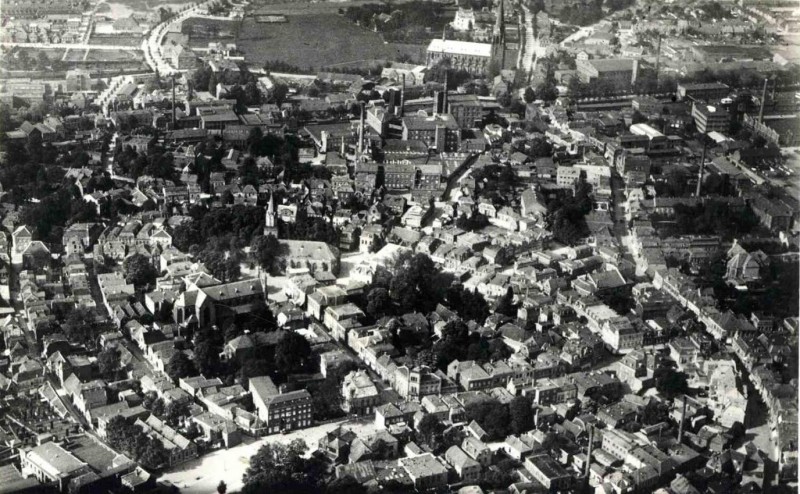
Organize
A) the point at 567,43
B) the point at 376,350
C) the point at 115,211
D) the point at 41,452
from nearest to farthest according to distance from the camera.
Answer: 1. the point at 41,452
2. the point at 376,350
3. the point at 115,211
4. the point at 567,43

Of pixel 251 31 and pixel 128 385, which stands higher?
pixel 251 31

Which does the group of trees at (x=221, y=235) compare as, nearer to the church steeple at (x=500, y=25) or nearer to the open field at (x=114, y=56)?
the open field at (x=114, y=56)

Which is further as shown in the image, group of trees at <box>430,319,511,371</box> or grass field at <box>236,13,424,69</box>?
grass field at <box>236,13,424,69</box>

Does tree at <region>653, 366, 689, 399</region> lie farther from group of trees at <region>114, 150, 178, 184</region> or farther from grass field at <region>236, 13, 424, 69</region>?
grass field at <region>236, 13, 424, 69</region>

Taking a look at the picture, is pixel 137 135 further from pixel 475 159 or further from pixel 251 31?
pixel 251 31

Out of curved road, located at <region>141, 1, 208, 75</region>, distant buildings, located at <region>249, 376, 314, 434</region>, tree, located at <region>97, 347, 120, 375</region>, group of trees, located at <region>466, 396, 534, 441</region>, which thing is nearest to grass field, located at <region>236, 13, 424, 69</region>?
curved road, located at <region>141, 1, 208, 75</region>

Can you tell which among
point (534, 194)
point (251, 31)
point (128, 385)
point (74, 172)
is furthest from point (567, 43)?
point (128, 385)

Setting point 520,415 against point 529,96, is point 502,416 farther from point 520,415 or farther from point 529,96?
point 529,96
